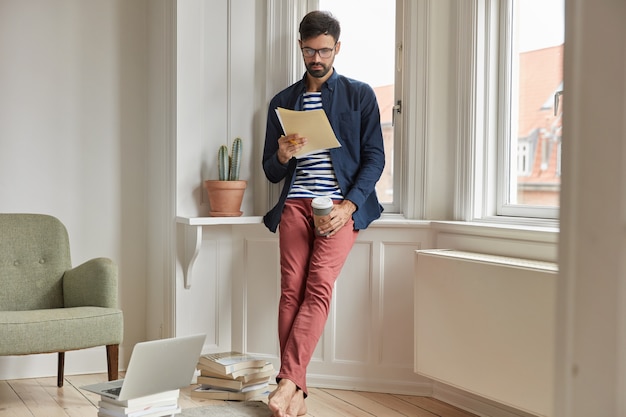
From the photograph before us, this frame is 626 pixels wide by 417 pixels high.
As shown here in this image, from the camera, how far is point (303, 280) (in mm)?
3340

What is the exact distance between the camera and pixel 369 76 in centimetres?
373

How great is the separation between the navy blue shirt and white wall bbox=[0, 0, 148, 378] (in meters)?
0.91

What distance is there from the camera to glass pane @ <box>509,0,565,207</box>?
3.02 m

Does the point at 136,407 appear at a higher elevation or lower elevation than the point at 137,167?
lower

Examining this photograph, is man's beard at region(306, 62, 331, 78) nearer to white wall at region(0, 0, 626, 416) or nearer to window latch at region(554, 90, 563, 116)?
white wall at region(0, 0, 626, 416)

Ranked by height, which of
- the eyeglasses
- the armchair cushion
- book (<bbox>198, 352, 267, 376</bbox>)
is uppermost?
the eyeglasses

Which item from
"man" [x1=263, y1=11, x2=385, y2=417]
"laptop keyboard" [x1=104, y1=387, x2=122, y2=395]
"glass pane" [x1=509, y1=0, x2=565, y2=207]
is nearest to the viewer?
"laptop keyboard" [x1=104, y1=387, x2=122, y2=395]

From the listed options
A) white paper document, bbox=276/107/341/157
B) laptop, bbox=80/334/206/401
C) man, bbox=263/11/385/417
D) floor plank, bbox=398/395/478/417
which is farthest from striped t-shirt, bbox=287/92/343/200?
laptop, bbox=80/334/206/401

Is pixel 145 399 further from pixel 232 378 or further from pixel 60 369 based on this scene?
pixel 60 369

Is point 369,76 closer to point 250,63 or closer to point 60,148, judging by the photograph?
point 250,63

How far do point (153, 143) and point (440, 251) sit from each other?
1663 millimetres

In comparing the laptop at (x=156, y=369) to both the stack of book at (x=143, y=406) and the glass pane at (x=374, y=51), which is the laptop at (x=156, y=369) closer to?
the stack of book at (x=143, y=406)

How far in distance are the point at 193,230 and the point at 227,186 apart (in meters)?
0.28

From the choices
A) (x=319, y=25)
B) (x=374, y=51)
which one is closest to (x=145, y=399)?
(x=319, y=25)
